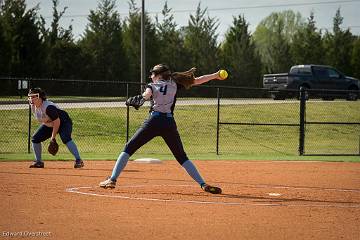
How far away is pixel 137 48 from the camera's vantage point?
149 ft

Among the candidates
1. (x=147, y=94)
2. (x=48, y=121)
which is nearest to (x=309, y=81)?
(x=48, y=121)

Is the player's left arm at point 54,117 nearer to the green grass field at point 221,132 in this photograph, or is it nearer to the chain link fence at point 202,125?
the green grass field at point 221,132

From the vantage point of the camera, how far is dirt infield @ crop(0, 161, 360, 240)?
24.4 feet

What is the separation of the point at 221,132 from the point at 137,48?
18.2m

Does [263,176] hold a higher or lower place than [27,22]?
lower

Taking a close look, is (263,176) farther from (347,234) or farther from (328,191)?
(347,234)

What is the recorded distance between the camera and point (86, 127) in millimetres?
26594

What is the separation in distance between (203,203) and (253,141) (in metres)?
18.5

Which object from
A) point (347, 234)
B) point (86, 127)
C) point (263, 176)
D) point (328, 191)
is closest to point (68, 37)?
point (86, 127)

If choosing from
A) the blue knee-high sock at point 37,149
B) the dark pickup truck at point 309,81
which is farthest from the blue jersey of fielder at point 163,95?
the dark pickup truck at point 309,81

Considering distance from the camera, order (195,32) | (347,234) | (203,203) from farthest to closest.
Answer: (195,32), (203,203), (347,234)

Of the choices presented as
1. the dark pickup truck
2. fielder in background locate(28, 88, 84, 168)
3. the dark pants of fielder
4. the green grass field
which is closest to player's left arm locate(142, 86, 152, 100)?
the dark pants of fielder

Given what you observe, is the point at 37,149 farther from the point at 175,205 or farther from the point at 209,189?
the point at 175,205

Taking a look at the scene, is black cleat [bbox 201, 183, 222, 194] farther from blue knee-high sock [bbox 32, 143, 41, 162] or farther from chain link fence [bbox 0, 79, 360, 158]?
chain link fence [bbox 0, 79, 360, 158]
